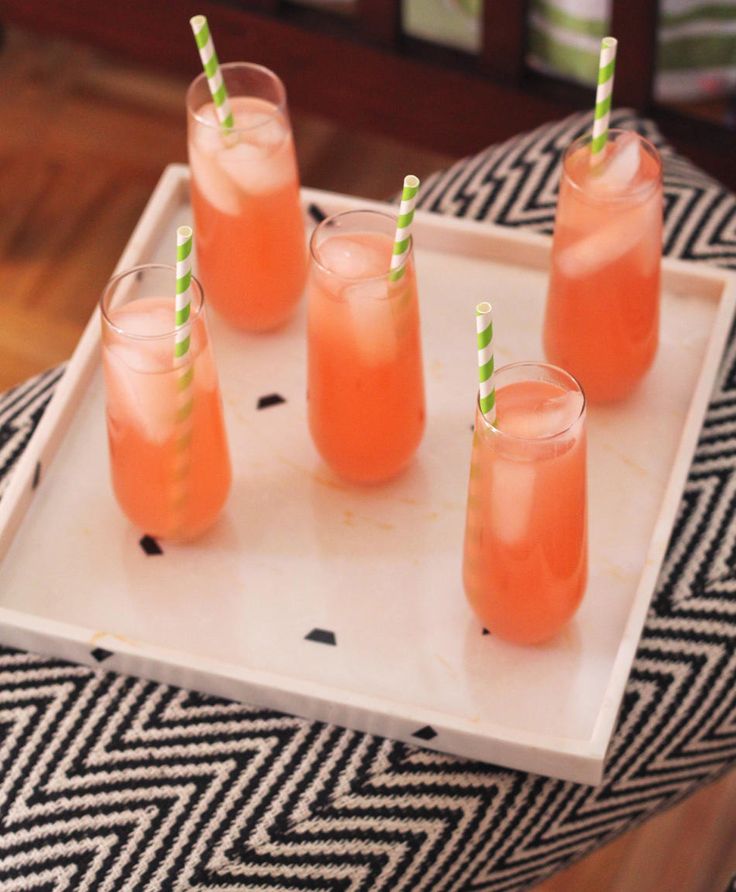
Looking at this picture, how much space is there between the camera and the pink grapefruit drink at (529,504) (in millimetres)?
760

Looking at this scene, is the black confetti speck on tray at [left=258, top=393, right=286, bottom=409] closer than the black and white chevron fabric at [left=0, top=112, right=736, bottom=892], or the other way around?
the black and white chevron fabric at [left=0, top=112, right=736, bottom=892]

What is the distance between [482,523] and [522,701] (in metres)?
0.12

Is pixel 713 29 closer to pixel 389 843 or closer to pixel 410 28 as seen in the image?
pixel 410 28

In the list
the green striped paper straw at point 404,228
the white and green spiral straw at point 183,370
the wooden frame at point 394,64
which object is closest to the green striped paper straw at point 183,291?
the white and green spiral straw at point 183,370

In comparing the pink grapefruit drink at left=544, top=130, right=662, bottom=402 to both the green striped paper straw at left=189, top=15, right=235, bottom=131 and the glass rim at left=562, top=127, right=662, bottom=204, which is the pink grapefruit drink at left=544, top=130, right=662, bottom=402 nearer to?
the glass rim at left=562, top=127, right=662, bottom=204

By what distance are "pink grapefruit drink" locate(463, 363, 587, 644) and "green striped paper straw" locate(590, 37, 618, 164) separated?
19 cm

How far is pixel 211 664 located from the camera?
0.84 m

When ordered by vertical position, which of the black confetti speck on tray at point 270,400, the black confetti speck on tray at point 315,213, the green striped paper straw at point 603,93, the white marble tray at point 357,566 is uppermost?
the green striped paper straw at point 603,93

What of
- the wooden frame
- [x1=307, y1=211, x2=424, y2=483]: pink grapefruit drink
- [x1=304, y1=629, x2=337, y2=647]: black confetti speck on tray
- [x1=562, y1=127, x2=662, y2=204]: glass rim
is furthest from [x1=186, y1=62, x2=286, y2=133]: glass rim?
the wooden frame

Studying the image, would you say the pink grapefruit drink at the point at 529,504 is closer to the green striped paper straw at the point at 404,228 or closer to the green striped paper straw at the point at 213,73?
the green striped paper straw at the point at 404,228

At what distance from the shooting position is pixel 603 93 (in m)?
0.86

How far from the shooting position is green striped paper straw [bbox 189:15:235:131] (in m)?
0.90

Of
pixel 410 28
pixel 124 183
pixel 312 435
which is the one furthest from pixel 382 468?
pixel 124 183

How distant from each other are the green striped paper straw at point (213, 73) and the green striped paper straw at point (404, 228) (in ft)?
0.61
